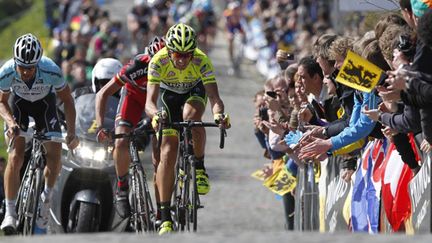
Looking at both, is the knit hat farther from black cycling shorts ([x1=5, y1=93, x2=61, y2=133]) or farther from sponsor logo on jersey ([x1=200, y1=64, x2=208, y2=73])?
black cycling shorts ([x1=5, y1=93, x2=61, y2=133])

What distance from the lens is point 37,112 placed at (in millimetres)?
13852

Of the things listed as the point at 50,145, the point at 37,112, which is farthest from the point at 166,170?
the point at 37,112

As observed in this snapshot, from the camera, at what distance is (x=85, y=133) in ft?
48.5

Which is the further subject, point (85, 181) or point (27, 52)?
point (85, 181)

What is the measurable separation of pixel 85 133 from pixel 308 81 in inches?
117

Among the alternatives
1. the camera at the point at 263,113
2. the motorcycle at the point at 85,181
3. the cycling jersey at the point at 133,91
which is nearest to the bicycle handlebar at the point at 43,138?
the cycling jersey at the point at 133,91

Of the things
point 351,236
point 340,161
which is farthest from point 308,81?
point 351,236

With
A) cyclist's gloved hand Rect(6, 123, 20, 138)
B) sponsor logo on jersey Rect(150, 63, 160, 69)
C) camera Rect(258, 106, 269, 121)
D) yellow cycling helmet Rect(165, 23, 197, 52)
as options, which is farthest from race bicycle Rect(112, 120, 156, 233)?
camera Rect(258, 106, 269, 121)

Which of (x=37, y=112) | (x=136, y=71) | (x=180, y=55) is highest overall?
(x=136, y=71)

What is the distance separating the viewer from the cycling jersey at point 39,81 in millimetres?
13500

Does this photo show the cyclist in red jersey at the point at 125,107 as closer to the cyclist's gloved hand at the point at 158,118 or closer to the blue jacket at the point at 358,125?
the cyclist's gloved hand at the point at 158,118

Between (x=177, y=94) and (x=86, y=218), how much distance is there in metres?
1.68

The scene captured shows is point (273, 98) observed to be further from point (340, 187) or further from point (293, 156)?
point (340, 187)

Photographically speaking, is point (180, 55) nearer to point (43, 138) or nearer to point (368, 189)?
point (43, 138)
